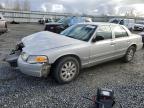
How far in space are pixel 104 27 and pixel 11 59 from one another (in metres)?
2.88

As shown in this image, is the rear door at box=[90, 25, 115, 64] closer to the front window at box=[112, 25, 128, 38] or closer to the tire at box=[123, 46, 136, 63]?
the front window at box=[112, 25, 128, 38]

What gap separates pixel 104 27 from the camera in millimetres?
5609

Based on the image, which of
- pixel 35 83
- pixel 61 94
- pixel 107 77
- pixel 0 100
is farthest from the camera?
pixel 107 77

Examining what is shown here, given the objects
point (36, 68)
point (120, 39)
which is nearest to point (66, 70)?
point (36, 68)

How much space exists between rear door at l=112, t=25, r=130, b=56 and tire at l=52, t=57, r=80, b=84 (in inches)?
69.3

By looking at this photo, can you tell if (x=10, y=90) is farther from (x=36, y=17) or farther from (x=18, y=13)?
(x=36, y=17)

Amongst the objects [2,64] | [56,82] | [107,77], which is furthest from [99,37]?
[2,64]

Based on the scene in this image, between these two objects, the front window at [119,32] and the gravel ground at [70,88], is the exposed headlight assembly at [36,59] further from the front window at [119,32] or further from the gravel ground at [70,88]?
the front window at [119,32]

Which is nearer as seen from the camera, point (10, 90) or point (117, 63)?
point (10, 90)

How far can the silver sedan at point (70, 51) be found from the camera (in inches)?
167

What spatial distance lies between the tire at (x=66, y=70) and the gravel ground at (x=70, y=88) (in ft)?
0.51

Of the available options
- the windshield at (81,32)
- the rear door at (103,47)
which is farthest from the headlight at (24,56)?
the rear door at (103,47)

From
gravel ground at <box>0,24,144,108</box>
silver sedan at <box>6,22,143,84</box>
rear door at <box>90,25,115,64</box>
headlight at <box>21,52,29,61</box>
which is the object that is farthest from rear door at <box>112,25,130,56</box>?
headlight at <box>21,52,29,61</box>

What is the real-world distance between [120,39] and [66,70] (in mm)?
2368
